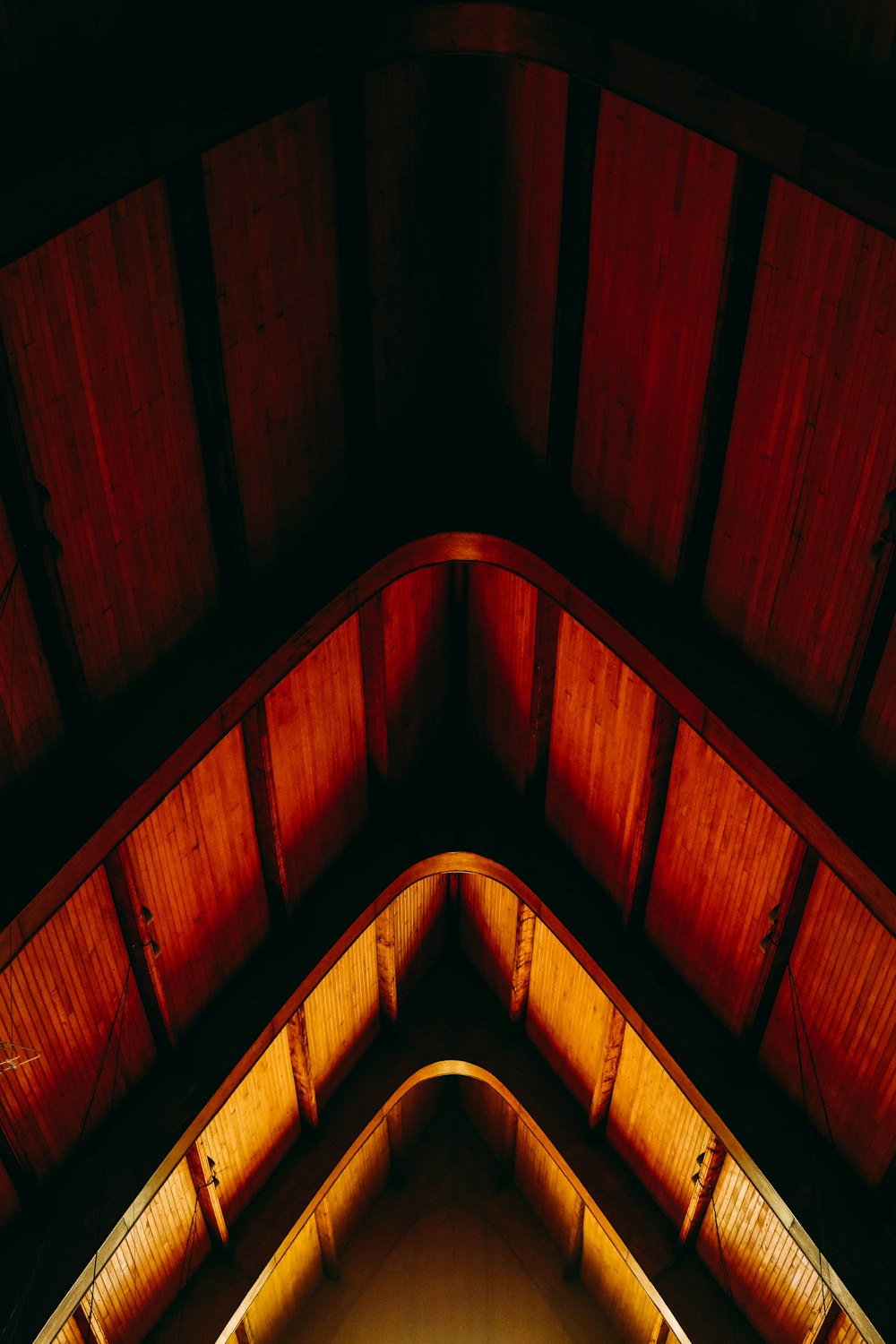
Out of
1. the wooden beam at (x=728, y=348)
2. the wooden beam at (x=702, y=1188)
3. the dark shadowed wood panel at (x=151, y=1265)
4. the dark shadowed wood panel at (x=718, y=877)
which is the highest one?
the wooden beam at (x=728, y=348)

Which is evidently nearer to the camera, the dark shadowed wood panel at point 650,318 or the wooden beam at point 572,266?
the dark shadowed wood panel at point 650,318

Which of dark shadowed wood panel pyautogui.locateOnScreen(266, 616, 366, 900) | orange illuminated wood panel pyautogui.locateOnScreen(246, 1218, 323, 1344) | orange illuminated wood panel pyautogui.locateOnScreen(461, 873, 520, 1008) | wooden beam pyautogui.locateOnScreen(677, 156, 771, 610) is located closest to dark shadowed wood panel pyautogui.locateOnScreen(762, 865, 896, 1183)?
wooden beam pyautogui.locateOnScreen(677, 156, 771, 610)

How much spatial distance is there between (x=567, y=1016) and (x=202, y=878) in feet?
14.5

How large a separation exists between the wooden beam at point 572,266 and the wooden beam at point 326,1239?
28.5 ft

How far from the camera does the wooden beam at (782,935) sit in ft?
23.5

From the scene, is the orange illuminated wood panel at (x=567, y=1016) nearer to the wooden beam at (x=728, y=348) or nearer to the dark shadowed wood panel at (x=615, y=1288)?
the dark shadowed wood panel at (x=615, y=1288)

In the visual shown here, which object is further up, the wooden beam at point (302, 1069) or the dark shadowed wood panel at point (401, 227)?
the dark shadowed wood panel at point (401, 227)

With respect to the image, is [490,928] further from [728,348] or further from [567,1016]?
[728,348]

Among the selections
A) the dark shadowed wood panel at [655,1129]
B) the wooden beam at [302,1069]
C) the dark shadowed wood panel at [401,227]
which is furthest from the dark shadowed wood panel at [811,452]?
the wooden beam at [302,1069]

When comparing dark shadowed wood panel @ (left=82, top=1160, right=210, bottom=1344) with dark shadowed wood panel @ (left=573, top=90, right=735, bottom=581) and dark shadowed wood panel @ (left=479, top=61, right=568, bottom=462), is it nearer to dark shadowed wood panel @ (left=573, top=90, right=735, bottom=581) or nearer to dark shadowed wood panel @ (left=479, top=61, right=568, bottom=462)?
dark shadowed wood panel @ (left=573, top=90, right=735, bottom=581)

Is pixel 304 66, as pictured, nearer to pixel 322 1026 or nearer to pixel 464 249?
pixel 464 249

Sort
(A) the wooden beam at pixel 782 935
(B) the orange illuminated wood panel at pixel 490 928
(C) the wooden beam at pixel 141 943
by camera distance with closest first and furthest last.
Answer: (A) the wooden beam at pixel 782 935
(C) the wooden beam at pixel 141 943
(B) the orange illuminated wood panel at pixel 490 928

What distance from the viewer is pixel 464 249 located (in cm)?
783

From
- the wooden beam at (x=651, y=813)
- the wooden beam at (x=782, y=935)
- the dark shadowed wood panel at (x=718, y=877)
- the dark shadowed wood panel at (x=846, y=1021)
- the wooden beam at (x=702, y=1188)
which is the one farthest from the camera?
the wooden beam at (x=702, y=1188)
